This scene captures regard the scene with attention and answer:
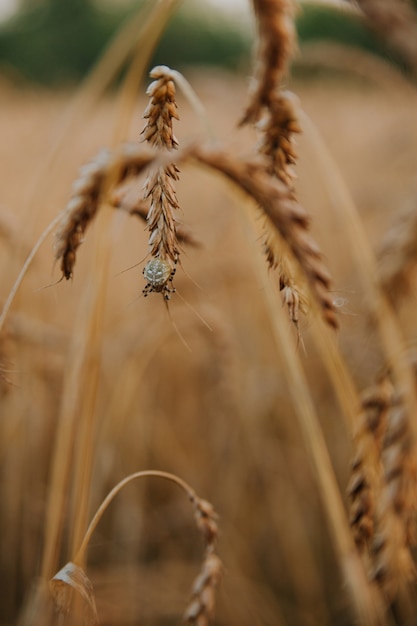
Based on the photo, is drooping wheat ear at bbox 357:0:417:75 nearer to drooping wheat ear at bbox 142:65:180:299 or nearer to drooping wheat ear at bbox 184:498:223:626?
drooping wheat ear at bbox 142:65:180:299

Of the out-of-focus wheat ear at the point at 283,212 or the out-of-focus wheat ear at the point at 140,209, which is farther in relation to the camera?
the out-of-focus wheat ear at the point at 140,209

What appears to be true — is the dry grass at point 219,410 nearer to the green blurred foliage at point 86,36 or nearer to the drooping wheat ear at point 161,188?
the drooping wheat ear at point 161,188

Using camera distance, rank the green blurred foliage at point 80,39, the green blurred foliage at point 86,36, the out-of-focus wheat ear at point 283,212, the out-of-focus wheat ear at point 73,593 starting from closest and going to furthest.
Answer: the out-of-focus wheat ear at point 283,212, the out-of-focus wheat ear at point 73,593, the green blurred foliage at point 86,36, the green blurred foliage at point 80,39

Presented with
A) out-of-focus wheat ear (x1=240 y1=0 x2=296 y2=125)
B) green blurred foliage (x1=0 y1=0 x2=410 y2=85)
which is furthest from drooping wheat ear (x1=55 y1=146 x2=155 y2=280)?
green blurred foliage (x1=0 y1=0 x2=410 y2=85)

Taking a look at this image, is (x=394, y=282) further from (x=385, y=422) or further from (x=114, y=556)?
(x=114, y=556)

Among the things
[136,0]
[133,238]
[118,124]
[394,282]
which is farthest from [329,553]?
[136,0]

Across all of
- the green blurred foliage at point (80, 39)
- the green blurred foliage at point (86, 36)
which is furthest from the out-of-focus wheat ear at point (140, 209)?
A: the green blurred foliage at point (80, 39)

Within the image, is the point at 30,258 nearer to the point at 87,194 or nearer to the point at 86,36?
the point at 87,194
